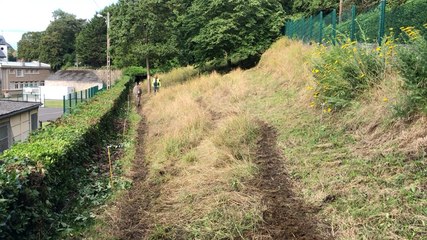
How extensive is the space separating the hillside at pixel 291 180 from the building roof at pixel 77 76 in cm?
5213

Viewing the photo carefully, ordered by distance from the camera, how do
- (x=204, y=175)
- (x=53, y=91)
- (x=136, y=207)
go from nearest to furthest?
(x=136, y=207) → (x=204, y=175) → (x=53, y=91)

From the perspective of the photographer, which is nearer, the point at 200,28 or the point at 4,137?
the point at 4,137

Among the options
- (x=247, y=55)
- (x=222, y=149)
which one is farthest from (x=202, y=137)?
(x=247, y=55)

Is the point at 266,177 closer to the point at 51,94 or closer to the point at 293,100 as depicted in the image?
the point at 293,100

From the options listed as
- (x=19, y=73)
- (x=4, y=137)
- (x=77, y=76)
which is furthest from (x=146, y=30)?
(x=19, y=73)

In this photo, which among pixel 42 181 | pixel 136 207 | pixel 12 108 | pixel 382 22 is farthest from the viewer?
pixel 12 108

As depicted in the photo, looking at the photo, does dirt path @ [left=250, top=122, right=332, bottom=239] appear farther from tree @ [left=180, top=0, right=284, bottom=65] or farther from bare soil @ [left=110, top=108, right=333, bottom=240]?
tree @ [left=180, top=0, right=284, bottom=65]

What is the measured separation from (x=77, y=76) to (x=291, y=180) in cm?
5769

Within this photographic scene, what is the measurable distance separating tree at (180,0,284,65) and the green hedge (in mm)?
14378

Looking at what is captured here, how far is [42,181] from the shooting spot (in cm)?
502

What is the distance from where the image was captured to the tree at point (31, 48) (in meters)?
79.1

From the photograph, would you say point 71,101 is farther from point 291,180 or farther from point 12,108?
point 291,180

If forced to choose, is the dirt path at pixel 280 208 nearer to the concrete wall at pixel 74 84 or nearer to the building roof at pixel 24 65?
the concrete wall at pixel 74 84

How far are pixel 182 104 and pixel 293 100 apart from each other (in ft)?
18.2
